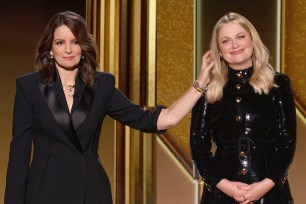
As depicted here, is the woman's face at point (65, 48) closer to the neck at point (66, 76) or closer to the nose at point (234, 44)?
the neck at point (66, 76)

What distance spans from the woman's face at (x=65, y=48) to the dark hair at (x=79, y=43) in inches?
0.5

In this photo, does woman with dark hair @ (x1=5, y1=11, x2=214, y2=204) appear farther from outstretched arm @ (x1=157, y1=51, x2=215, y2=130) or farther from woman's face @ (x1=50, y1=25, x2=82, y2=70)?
outstretched arm @ (x1=157, y1=51, x2=215, y2=130)

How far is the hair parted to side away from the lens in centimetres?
197

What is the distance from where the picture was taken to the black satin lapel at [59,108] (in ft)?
5.82

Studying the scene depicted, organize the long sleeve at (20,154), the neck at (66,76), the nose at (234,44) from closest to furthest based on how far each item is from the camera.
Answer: the long sleeve at (20,154)
the neck at (66,76)
the nose at (234,44)

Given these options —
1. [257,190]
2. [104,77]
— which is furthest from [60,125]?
[257,190]

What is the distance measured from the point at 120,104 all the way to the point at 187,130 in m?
1.45

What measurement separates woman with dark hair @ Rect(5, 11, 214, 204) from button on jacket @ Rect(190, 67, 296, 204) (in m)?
0.40

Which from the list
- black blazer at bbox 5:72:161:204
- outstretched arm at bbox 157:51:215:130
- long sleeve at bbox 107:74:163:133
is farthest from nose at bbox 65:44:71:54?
outstretched arm at bbox 157:51:215:130

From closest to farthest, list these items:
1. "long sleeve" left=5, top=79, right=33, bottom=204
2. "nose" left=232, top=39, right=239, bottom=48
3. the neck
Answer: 1. "long sleeve" left=5, top=79, right=33, bottom=204
2. the neck
3. "nose" left=232, top=39, right=239, bottom=48

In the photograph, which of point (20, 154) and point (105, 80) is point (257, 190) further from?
point (20, 154)

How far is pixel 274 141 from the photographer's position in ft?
6.39

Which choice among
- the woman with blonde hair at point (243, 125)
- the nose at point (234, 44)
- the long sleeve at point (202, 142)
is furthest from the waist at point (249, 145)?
the nose at point (234, 44)

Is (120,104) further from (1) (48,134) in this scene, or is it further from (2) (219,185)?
(2) (219,185)
